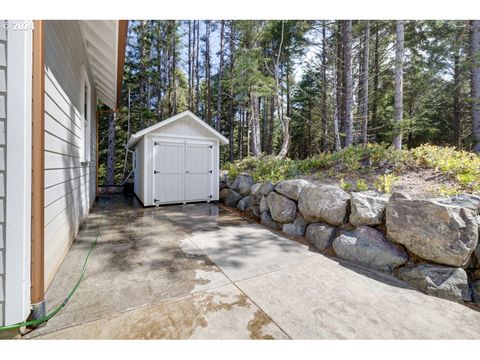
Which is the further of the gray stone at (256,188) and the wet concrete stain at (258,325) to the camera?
the gray stone at (256,188)

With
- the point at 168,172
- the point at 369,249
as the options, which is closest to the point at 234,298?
the point at 369,249

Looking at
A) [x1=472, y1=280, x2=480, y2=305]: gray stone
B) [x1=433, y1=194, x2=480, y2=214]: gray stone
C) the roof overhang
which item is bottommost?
[x1=472, y1=280, x2=480, y2=305]: gray stone

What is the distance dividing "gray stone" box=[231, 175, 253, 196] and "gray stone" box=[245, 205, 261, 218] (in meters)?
0.63

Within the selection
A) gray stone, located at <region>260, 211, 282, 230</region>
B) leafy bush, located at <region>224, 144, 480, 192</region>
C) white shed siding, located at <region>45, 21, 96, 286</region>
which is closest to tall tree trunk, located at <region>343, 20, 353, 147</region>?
leafy bush, located at <region>224, 144, 480, 192</region>

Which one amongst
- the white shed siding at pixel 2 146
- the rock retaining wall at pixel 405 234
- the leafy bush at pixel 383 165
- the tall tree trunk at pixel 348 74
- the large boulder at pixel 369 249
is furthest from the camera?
the tall tree trunk at pixel 348 74

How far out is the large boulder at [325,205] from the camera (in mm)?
3243

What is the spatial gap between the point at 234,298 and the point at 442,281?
2083 millimetres

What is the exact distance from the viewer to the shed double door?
6.08 meters

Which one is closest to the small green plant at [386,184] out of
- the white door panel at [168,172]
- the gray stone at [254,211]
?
the gray stone at [254,211]

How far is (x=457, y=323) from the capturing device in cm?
181

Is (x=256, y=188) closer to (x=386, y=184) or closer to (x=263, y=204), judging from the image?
(x=263, y=204)

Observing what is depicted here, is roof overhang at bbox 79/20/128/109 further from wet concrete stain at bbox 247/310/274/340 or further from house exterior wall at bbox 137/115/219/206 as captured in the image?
wet concrete stain at bbox 247/310/274/340

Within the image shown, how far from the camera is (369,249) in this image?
8.99 feet

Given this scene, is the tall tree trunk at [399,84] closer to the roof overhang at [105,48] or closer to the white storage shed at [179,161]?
the white storage shed at [179,161]
